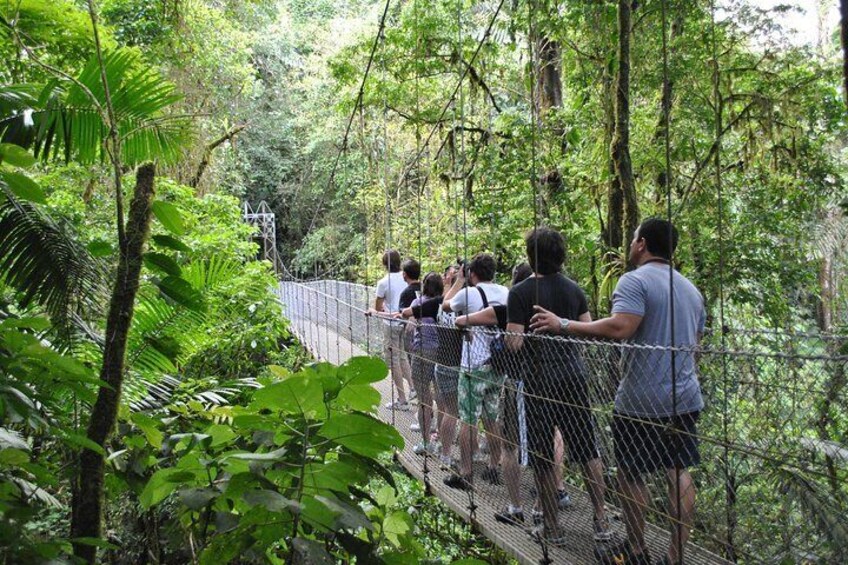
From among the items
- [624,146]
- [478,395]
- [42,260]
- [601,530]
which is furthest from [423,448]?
[42,260]

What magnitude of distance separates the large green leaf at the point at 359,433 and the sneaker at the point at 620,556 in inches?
45.6

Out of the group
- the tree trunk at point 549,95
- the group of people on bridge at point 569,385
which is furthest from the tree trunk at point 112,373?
the tree trunk at point 549,95

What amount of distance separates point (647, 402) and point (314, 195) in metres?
15.1

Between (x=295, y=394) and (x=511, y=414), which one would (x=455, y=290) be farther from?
(x=295, y=394)

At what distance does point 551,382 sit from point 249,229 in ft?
13.9

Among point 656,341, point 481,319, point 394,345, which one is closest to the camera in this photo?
point 656,341

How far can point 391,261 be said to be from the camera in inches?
164

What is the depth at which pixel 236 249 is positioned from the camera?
5520 millimetres

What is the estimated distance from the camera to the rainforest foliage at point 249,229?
0.81m

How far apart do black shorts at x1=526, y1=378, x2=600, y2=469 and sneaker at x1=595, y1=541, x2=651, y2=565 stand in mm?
224

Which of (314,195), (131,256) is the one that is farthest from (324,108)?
(131,256)

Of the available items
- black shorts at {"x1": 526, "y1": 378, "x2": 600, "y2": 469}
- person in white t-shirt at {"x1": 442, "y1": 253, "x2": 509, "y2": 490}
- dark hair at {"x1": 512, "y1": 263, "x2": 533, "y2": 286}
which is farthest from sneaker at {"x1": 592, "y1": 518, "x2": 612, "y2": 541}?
dark hair at {"x1": 512, "y1": 263, "x2": 533, "y2": 286}

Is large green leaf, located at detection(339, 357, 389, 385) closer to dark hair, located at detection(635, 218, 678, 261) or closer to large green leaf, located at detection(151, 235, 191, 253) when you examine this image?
large green leaf, located at detection(151, 235, 191, 253)

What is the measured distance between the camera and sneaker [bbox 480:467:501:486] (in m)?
2.40
